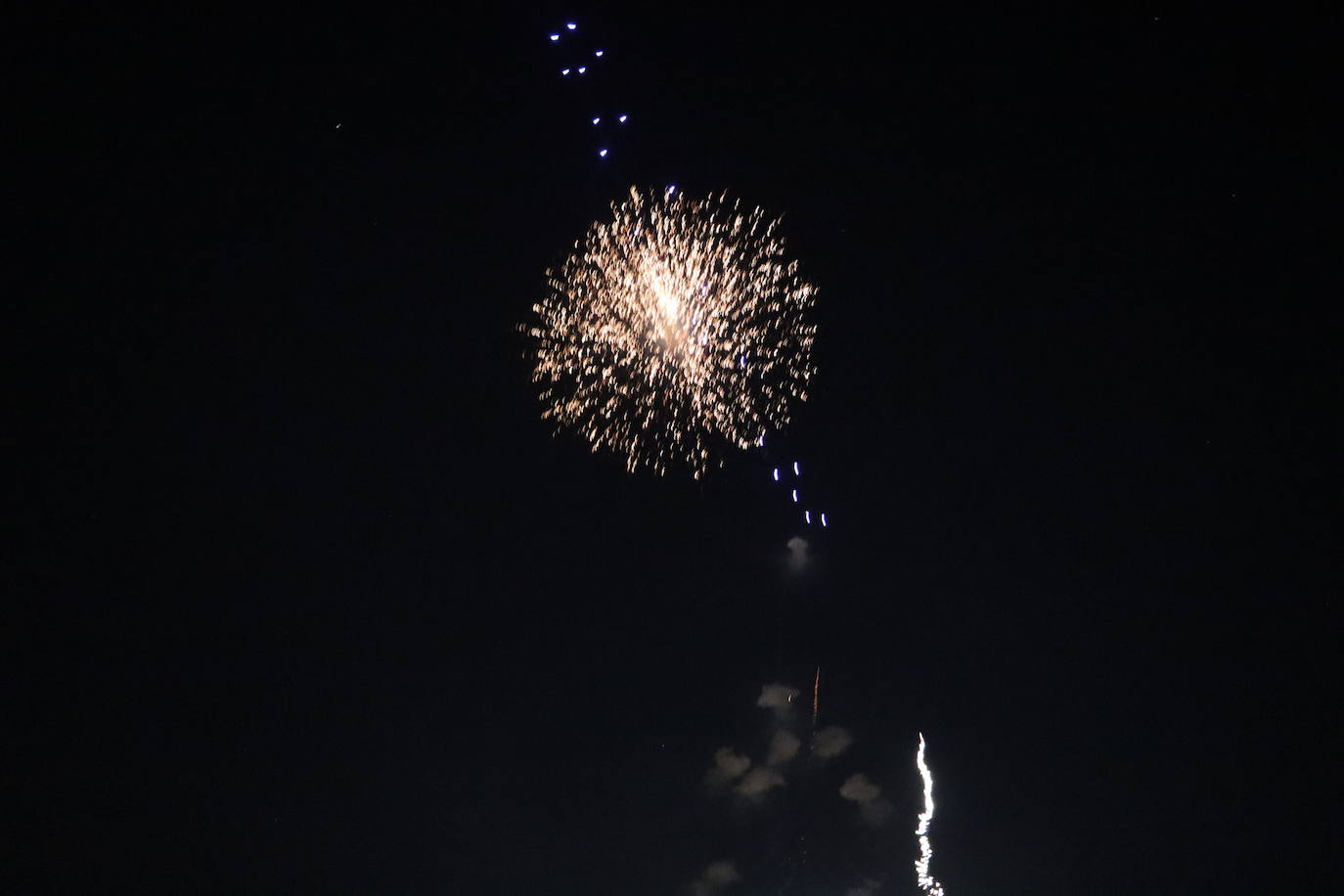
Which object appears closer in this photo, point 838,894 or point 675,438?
point 675,438

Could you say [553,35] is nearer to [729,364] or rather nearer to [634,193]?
[634,193]

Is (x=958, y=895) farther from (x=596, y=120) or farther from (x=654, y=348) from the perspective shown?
(x=596, y=120)

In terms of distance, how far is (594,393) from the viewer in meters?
5.80

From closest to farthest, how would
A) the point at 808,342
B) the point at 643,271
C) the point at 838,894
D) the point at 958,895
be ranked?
the point at 643,271 < the point at 808,342 < the point at 958,895 < the point at 838,894

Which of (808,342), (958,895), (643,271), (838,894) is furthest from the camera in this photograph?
(838,894)

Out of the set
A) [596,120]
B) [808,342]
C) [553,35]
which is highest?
[553,35]

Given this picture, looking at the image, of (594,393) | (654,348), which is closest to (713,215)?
(654,348)

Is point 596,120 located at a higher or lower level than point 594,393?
higher

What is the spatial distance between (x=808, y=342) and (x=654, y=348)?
1.26 m

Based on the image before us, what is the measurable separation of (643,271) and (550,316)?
2.53 feet

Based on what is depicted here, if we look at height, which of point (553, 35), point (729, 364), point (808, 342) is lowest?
point (729, 364)

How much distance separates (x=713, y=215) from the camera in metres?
5.58

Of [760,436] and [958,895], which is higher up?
[760,436]

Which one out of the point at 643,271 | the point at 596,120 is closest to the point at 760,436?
the point at 643,271
